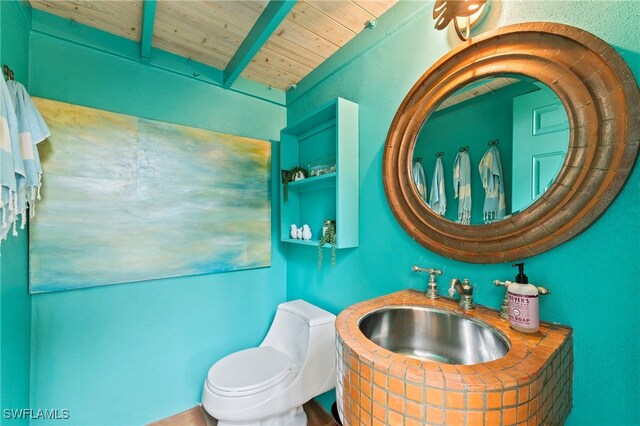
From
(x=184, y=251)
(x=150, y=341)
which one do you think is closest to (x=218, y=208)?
(x=184, y=251)

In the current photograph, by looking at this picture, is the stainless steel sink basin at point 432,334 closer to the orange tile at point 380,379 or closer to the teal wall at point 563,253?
the teal wall at point 563,253

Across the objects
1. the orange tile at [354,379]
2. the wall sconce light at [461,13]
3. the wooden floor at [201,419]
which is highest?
the wall sconce light at [461,13]

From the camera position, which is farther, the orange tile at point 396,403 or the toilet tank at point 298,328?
the toilet tank at point 298,328

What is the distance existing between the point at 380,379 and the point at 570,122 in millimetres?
917

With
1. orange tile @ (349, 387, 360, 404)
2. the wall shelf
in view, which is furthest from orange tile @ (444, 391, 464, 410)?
the wall shelf

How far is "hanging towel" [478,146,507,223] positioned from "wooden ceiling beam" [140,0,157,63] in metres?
1.54

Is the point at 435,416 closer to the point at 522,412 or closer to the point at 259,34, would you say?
the point at 522,412

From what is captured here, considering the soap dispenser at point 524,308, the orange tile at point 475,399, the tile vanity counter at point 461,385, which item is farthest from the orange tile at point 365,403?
the soap dispenser at point 524,308

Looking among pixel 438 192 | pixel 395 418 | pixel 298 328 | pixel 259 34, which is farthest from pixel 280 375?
pixel 259 34

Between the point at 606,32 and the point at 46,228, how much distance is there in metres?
2.33

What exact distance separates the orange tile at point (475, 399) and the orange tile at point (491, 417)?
0.02 metres

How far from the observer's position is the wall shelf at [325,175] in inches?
53.4

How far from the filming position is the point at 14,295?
1066mm

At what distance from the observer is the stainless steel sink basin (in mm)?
827
